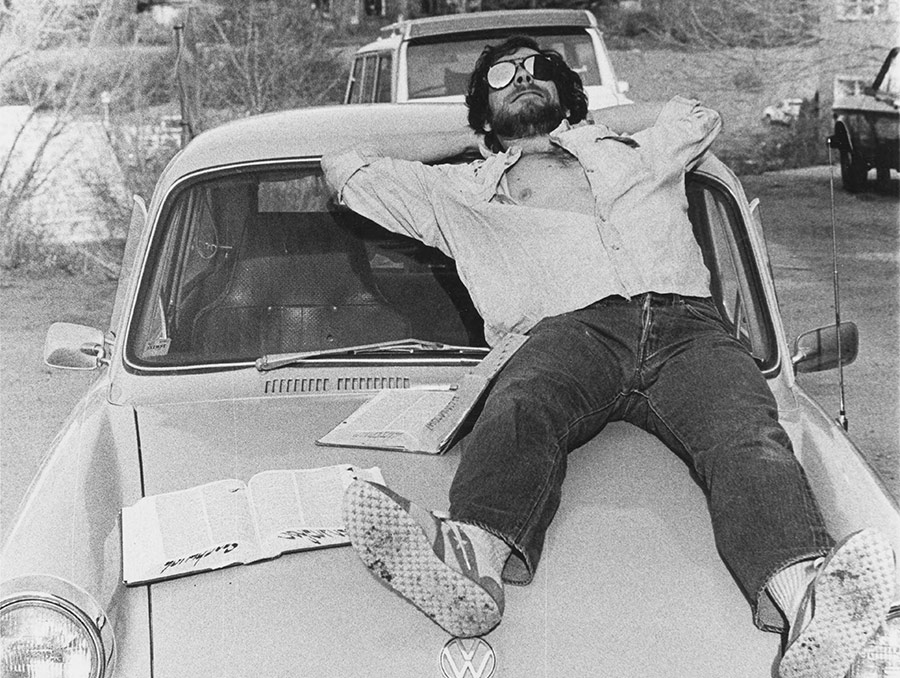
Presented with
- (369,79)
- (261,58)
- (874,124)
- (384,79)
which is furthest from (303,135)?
(874,124)

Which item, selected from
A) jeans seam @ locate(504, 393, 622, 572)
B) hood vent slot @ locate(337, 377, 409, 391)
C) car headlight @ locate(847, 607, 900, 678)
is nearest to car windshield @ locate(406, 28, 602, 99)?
hood vent slot @ locate(337, 377, 409, 391)

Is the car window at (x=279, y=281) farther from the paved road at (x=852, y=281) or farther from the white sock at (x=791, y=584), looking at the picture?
the paved road at (x=852, y=281)

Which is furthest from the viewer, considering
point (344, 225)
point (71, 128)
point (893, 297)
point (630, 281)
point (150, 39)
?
point (150, 39)

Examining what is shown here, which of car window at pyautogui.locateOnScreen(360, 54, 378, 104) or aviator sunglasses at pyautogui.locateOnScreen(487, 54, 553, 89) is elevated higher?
aviator sunglasses at pyautogui.locateOnScreen(487, 54, 553, 89)

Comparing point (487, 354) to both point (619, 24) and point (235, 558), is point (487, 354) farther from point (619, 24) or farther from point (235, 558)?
point (619, 24)

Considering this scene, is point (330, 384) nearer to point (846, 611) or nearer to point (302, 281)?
point (302, 281)

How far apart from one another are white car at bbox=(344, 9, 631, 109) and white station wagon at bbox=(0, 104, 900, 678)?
692cm

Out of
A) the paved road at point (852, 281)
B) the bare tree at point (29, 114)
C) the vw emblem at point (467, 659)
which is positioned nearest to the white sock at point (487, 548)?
the vw emblem at point (467, 659)

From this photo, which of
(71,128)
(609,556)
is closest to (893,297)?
(71,128)

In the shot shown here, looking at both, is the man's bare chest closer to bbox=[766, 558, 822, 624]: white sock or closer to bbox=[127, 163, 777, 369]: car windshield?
bbox=[127, 163, 777, 369]: car windshield

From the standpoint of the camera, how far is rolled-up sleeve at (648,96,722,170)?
3887 mm

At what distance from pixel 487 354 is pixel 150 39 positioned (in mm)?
11008

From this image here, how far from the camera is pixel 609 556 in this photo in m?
2.93

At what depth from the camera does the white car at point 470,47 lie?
37.1 ft
